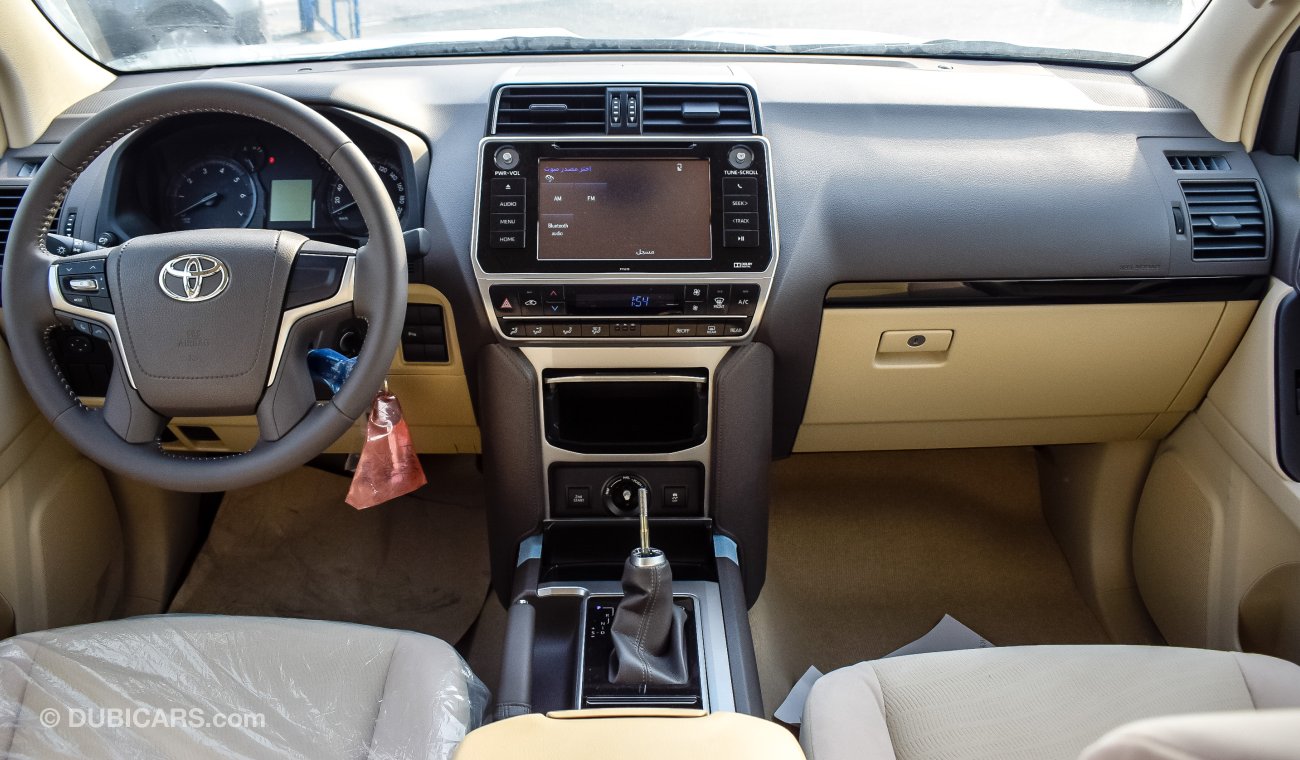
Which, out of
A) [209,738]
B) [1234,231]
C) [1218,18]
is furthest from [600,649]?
[1218,18]

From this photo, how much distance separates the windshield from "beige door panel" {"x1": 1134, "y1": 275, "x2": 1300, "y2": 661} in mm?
739

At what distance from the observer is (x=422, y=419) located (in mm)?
1875

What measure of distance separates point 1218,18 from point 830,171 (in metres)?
0.81

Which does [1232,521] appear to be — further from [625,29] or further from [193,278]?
[193,278]

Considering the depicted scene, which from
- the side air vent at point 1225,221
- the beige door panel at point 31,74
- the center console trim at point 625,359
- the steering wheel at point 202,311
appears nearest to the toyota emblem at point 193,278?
the steering wheel at point 202,311

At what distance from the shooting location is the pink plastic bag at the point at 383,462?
149cm

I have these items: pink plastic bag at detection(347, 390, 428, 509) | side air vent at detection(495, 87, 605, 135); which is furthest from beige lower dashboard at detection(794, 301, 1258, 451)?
pink plastic bag at detection(347, 390, 428, 509)

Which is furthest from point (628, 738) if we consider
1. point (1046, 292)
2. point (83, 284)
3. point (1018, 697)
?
point (1046, 292)

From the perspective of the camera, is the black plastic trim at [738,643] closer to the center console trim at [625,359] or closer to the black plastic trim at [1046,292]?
the center console trim at [625,359]

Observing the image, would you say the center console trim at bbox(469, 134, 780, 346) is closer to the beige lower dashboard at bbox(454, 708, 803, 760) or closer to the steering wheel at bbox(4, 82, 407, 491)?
the steering wheel at bbox(4, 82, 407, 491)

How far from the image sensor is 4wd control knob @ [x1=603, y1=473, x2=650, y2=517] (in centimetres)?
173

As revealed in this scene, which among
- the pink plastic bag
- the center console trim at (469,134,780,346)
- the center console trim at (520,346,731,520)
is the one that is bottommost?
the pink plastic bag

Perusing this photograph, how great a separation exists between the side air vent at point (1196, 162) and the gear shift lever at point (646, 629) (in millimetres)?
1187

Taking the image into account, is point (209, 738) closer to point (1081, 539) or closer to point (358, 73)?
point (358, 73)
